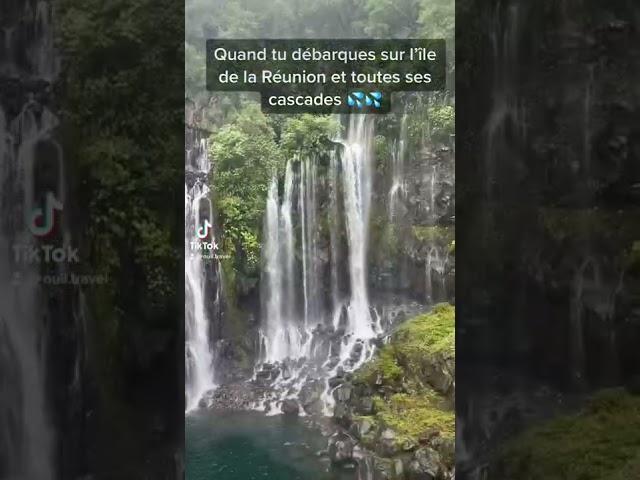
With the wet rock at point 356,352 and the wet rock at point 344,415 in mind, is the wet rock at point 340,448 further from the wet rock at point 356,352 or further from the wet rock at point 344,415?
the wet rock at point 356,352

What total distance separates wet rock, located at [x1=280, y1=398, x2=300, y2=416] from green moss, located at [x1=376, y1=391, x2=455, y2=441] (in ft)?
1.54

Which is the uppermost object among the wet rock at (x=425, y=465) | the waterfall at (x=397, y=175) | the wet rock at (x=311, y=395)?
the waterfall at (x=397, y=175)

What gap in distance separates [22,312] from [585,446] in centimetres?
333

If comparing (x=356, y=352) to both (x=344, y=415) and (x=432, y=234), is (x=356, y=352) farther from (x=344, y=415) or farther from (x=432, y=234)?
(x=432, y=234)

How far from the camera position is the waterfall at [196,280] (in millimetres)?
4020

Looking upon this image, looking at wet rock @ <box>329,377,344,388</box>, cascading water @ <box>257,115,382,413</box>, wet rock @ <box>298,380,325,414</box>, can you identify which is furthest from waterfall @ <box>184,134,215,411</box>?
wet rock @ <box>329,377,344,388</box>

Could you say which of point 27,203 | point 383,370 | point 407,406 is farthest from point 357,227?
point 27,203

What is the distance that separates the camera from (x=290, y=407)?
160 inches

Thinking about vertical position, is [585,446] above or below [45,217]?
below

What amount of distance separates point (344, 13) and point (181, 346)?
2.13 m

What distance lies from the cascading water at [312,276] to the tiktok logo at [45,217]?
1.23 meters

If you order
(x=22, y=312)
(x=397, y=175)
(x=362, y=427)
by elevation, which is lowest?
(x=362, y=427)

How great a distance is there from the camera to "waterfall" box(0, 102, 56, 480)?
4035 mm

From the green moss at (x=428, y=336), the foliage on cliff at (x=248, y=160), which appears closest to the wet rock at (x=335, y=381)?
the green moss at (x=428, y=336)
